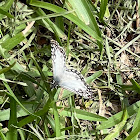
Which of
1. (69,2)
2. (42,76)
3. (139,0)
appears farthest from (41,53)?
(139,0)

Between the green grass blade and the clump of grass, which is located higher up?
the green grass blade

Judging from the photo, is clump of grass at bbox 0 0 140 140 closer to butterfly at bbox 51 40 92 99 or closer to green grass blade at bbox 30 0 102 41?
green grass blade at bbox 30 0 102 41

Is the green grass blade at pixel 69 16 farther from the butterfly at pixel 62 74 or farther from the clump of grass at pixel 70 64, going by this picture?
the butterfly at pixel 62 74

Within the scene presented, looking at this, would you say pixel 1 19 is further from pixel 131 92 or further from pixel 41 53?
pixel 131 92

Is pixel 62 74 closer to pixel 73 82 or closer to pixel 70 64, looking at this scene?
pixel 73 82

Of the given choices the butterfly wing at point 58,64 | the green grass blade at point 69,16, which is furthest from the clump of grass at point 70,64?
the butterfly wing at point 58,64

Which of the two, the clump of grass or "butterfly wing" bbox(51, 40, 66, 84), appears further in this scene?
the clump of grass

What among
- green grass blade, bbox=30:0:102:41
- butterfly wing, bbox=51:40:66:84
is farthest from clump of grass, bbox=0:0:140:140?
butterfly wing, bbox=51:40:66:84

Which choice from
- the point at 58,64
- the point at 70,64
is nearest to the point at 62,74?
the point at 58,64

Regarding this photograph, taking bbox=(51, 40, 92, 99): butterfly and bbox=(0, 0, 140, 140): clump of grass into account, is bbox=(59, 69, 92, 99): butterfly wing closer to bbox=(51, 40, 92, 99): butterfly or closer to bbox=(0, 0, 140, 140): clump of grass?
bbox=(51, 40, 92, 99): butterfly

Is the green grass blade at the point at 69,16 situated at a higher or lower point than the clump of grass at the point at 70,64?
higher

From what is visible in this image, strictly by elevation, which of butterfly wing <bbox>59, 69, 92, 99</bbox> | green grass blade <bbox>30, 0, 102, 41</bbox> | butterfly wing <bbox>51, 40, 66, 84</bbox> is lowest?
butterfly wing <bbox>59, 69, 92, 99</bbox>
